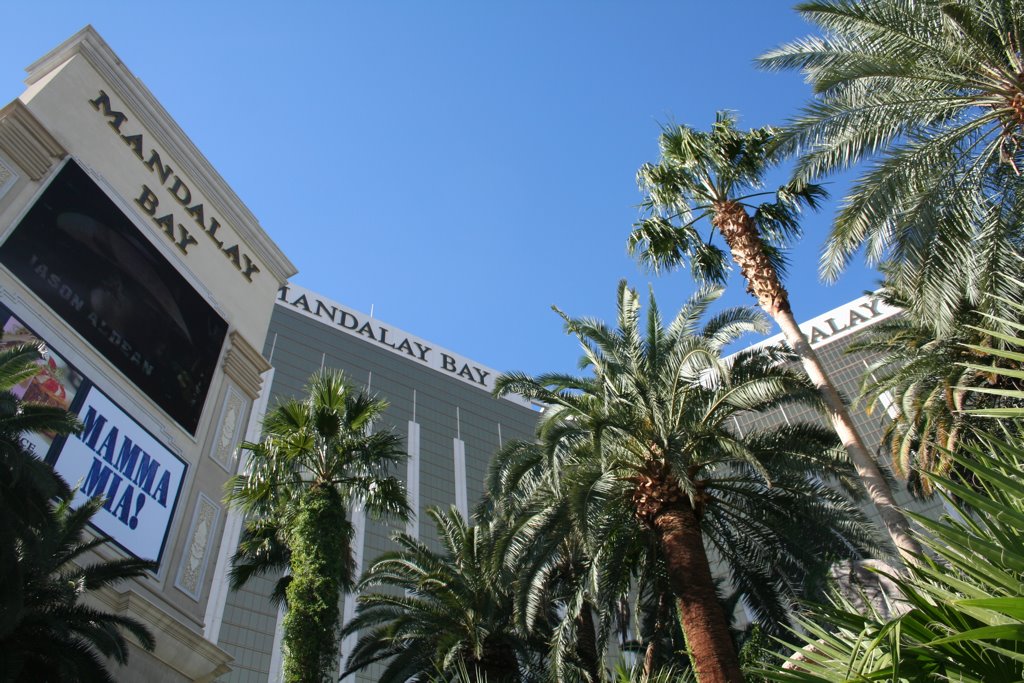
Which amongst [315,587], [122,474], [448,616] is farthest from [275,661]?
[315,587]

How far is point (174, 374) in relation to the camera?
79.5 ft

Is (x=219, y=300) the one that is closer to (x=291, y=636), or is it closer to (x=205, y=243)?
(x=205, y=243)

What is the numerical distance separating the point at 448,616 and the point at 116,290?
39.3ft

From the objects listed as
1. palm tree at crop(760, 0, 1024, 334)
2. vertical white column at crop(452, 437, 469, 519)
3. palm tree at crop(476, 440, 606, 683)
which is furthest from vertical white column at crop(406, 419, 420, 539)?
palm tree at crop(760, 0, 1024, 334)

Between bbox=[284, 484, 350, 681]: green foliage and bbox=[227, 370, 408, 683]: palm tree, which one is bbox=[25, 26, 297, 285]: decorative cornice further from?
bbox=[284, 484, 350, 681]: green foliage

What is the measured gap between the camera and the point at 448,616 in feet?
71.5

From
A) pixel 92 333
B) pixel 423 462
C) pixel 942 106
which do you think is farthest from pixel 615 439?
pixel 423 462

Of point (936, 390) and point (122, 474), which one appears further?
point (936, 390)

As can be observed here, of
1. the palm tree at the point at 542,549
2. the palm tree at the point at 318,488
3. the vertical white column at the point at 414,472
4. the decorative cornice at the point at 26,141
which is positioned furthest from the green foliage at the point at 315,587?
the vertical white column at the point at 414,472

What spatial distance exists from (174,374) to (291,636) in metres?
11.4

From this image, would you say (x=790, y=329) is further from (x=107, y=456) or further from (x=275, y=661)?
(x=275, y=661)

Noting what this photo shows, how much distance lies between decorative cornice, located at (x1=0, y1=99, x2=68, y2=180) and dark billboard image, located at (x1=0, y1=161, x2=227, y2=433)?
52 centimetres

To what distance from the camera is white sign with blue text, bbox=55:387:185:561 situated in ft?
64.0

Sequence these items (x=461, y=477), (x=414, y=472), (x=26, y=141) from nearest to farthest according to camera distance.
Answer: (x=26, y=141) → (x=414, y=472) → (x=461, y=477)
